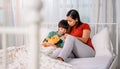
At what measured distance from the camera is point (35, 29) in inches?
24.3

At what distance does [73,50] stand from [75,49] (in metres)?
0.02

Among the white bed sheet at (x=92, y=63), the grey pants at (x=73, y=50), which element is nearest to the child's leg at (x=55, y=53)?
the grey pants at (x=73, y=50)

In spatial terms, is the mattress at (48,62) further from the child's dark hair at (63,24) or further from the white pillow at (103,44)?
the child's dark hair at (63,24)

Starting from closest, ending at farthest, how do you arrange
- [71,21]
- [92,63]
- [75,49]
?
[92,63] < [75,49] < [71,21]

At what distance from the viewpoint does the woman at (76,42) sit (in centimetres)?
188

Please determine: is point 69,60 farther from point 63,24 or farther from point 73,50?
point 63,24

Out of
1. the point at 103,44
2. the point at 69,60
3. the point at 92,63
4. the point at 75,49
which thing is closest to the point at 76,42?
the point at 75,49

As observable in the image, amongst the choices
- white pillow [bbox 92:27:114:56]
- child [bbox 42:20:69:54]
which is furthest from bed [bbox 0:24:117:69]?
child [bbox 42:20:69:54]

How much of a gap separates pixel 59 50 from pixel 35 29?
1323 millimetres

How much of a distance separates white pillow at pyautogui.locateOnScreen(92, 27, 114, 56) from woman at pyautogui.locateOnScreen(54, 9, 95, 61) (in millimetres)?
83

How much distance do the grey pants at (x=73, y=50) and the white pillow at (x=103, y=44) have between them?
9 centimetres

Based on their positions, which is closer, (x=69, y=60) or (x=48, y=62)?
(x=48, y=62)

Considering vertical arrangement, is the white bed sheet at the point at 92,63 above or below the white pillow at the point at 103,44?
below

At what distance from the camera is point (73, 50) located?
2.09 metres
